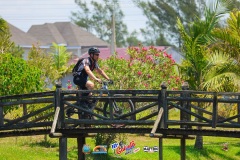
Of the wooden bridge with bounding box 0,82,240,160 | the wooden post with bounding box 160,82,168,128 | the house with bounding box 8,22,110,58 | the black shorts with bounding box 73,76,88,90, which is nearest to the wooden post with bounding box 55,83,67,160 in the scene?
the wooden bridge with bounding box 0,82,240,160

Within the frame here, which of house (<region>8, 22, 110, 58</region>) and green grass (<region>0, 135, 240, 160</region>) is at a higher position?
house (<region>8, 22, 110, 58</region>)

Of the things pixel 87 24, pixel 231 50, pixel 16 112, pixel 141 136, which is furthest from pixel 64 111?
pixel 87 24

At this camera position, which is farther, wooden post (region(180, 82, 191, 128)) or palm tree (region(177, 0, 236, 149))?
palm tree (region(177, 0, 236, 149))

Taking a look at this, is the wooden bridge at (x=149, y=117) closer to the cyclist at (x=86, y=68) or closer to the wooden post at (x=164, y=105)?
the wooden post at (x=164, y=105)

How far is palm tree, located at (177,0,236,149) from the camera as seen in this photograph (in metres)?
23.6

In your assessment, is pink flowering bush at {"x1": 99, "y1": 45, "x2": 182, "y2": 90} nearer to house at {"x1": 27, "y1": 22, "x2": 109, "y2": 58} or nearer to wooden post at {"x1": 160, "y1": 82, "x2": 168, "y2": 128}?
wooden post at {"x1": 160, "y1": 82, "x2": 168, "y2": 128}

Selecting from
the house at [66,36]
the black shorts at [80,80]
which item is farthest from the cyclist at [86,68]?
the house at [66,36]

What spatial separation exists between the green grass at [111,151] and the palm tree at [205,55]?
359 centimetres

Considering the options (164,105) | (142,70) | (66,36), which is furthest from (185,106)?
(66,36)

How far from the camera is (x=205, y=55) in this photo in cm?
2444

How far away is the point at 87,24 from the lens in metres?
89.8

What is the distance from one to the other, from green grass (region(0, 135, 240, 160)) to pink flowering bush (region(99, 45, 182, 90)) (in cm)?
263

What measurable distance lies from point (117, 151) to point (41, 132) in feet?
28.1

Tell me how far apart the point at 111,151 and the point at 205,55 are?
5.28 metres
